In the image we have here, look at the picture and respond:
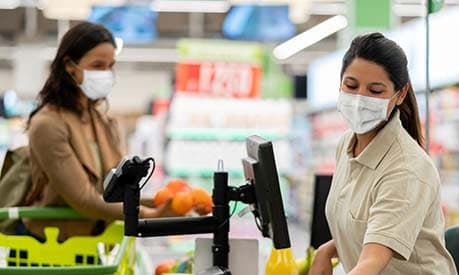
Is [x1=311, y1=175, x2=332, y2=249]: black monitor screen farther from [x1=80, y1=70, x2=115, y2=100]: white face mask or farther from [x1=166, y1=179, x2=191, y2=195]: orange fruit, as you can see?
[x1=80, y1=70, x2=115, y2=100]: white face mask

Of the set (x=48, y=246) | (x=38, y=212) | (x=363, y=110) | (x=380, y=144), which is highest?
(x=363, y=110)

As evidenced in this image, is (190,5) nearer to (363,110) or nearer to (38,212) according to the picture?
(38,212)

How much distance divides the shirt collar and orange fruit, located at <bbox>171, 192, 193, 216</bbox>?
2.27ft

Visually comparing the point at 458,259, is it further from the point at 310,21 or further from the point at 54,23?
the point at 54,23

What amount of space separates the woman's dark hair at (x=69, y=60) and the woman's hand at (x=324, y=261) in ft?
3.96

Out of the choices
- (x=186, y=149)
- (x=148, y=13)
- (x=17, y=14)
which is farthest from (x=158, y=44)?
(x=186, y=149)

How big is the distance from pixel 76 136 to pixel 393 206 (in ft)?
4.67

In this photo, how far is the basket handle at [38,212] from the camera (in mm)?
2939

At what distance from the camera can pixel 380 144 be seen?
7.07 feet

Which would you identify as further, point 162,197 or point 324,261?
point 162,197

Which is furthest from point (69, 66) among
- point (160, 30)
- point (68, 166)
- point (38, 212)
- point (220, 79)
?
point (160, 30)

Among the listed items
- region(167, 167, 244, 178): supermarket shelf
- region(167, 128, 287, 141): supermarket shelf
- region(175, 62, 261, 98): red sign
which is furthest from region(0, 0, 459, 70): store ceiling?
region(167, 167, 244, 178): supermarket shelf

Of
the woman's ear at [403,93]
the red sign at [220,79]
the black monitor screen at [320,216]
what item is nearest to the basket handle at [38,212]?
the black monitor screen at [320,216]

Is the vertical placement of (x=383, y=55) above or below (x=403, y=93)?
above
